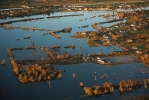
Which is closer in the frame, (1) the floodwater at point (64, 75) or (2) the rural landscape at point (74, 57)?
(1) the floodwater at point (64, 75)

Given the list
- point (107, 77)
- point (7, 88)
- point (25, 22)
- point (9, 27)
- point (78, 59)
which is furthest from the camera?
point (25, 22)

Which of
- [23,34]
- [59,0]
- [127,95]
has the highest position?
[59,0]

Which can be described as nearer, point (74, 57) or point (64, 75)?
point (64, 75)

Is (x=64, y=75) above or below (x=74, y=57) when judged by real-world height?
below

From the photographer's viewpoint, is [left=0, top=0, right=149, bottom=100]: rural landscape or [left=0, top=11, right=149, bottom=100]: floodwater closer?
[left=0, top=11, right=149, bottom=100]: floodwater

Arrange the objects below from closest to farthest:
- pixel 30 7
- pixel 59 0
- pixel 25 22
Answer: pixel 25 22 < pixel 30 7 < pixel 59 0

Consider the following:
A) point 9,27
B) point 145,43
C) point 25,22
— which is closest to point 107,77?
point 145,43

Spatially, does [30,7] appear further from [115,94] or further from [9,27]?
[115,94]

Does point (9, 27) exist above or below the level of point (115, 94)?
above
